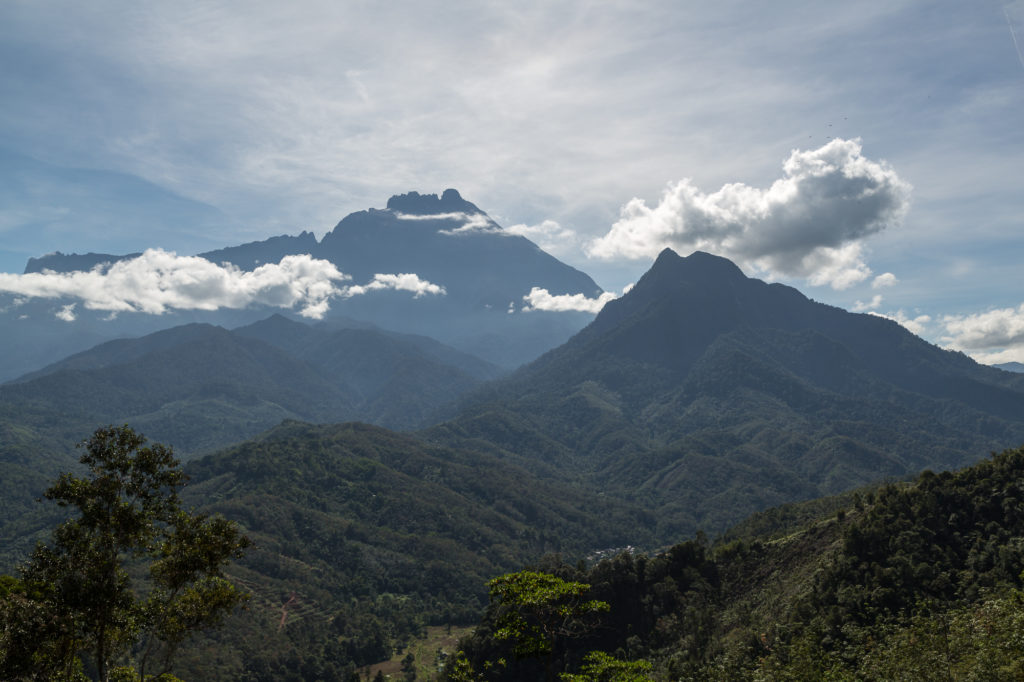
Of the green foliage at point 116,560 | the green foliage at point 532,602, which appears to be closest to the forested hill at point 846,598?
the green foliage at point 532,602

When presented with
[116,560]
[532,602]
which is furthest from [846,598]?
[116,560]

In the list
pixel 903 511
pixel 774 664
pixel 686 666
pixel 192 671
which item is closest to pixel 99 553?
pixel 774 664

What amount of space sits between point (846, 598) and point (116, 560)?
8211 centimetres

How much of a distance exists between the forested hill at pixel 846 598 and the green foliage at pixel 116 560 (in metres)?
19.5

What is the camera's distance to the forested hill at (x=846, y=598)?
44.8m

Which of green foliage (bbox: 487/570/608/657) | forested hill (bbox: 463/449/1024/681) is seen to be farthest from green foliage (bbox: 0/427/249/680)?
forested hill (bbox: 463/449/1024/681)

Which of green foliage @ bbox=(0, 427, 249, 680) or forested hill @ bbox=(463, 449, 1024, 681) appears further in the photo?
forested hill @ bbox=(463, 449, 1024, 681)

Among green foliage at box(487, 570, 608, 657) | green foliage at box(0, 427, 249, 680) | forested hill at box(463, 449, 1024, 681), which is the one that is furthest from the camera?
forested hill at box(463, 449, 1024, 681)

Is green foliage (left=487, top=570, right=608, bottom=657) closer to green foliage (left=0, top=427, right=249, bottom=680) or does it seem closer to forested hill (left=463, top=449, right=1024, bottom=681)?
forested hill (left=463, top=449, right=1024, bottom=681)

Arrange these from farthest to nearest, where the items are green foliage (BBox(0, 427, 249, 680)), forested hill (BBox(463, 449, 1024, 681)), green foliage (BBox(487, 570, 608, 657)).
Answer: forested hill (BBox(463, 449, 1024, 681)), green foliage (BBox(0, 427, 249, 680)), green foliage (BBox(487, 570, 608, 657))

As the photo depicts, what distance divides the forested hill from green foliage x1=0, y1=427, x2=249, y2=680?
63.8 feet

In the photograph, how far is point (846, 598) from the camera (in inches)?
3125

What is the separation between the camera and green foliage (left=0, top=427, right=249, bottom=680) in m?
32.0

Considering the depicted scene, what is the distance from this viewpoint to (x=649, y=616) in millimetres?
118625
